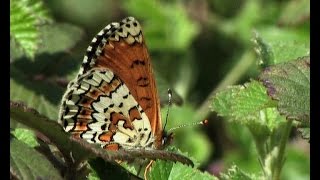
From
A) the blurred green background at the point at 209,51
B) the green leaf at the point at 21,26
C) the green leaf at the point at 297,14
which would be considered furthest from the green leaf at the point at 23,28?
the green leaf at the point at 297,14

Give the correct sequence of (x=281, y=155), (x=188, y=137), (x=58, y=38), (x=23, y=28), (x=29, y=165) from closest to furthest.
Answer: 1. (x=29, y=165)
2. (x=281, y=155)
3. (x=23, y=28)
4. (x=58, y=38)
5. (x=188, y=137)

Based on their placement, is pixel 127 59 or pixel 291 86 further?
pixel 127 59

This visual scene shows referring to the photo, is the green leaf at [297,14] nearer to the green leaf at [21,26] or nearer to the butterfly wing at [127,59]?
the green leaf at [21,26]

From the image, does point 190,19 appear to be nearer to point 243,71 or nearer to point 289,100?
point 243,71

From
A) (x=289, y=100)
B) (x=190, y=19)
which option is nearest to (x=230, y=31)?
(x=190, y=19)

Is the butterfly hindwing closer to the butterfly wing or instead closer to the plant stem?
the butterfly wing

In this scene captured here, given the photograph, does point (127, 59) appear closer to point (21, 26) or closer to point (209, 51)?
point (21, 26)

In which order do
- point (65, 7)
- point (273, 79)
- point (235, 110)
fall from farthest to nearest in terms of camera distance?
point (65, 7), point (235, 110), point (273, 79)

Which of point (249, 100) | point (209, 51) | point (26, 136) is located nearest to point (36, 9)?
point (26, 136)
